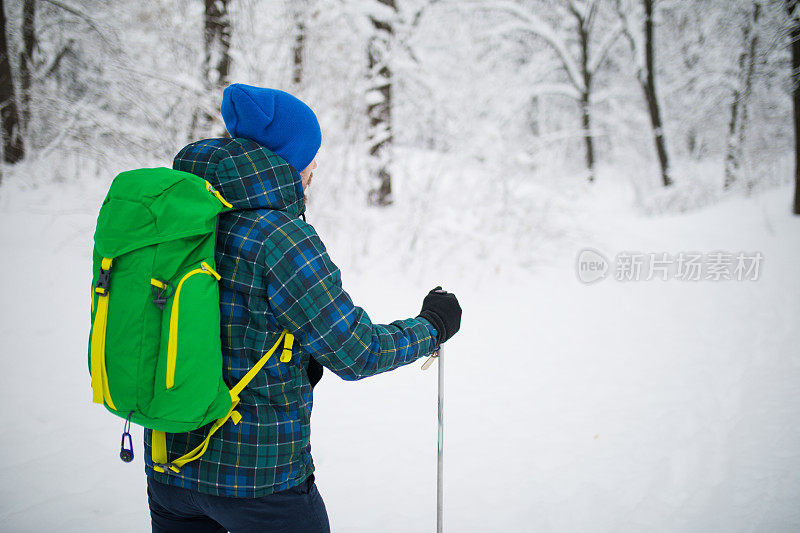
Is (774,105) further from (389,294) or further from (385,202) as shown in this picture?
(389,294)

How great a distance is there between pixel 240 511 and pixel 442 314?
2.45 ft

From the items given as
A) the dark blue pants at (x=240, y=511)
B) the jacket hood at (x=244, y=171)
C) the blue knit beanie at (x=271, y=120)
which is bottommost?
the dark blue pants at (x=240, y=511)

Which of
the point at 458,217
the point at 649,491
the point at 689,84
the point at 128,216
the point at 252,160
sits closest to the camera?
the point at 128,216

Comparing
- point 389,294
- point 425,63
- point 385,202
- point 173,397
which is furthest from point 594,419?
point 425,63

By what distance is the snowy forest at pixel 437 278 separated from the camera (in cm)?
259

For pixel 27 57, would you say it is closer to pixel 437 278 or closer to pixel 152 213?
pixel 437 278

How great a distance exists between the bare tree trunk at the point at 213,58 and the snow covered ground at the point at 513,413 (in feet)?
5.40

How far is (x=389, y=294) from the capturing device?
17.4ft

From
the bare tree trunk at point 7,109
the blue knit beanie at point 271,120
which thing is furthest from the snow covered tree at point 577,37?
the blue knit beanie at point 271,120

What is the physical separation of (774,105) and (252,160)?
53.0 ft

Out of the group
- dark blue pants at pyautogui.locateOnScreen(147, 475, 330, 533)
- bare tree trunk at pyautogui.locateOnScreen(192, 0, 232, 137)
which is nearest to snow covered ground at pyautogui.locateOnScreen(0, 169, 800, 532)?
dark blue pants at pyautogui.locateOnScreen(147, 475, 330, 533)

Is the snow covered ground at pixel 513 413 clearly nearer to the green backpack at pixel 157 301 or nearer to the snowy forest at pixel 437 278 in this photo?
the snowy forest at pixel 437 278

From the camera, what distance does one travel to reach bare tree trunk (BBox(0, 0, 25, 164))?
6168 mm

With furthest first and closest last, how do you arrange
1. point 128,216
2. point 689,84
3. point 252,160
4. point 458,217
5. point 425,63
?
1. point 689,84
2. point 425,63
3. point 458,217
4. point 252,160
5. point 128,216
